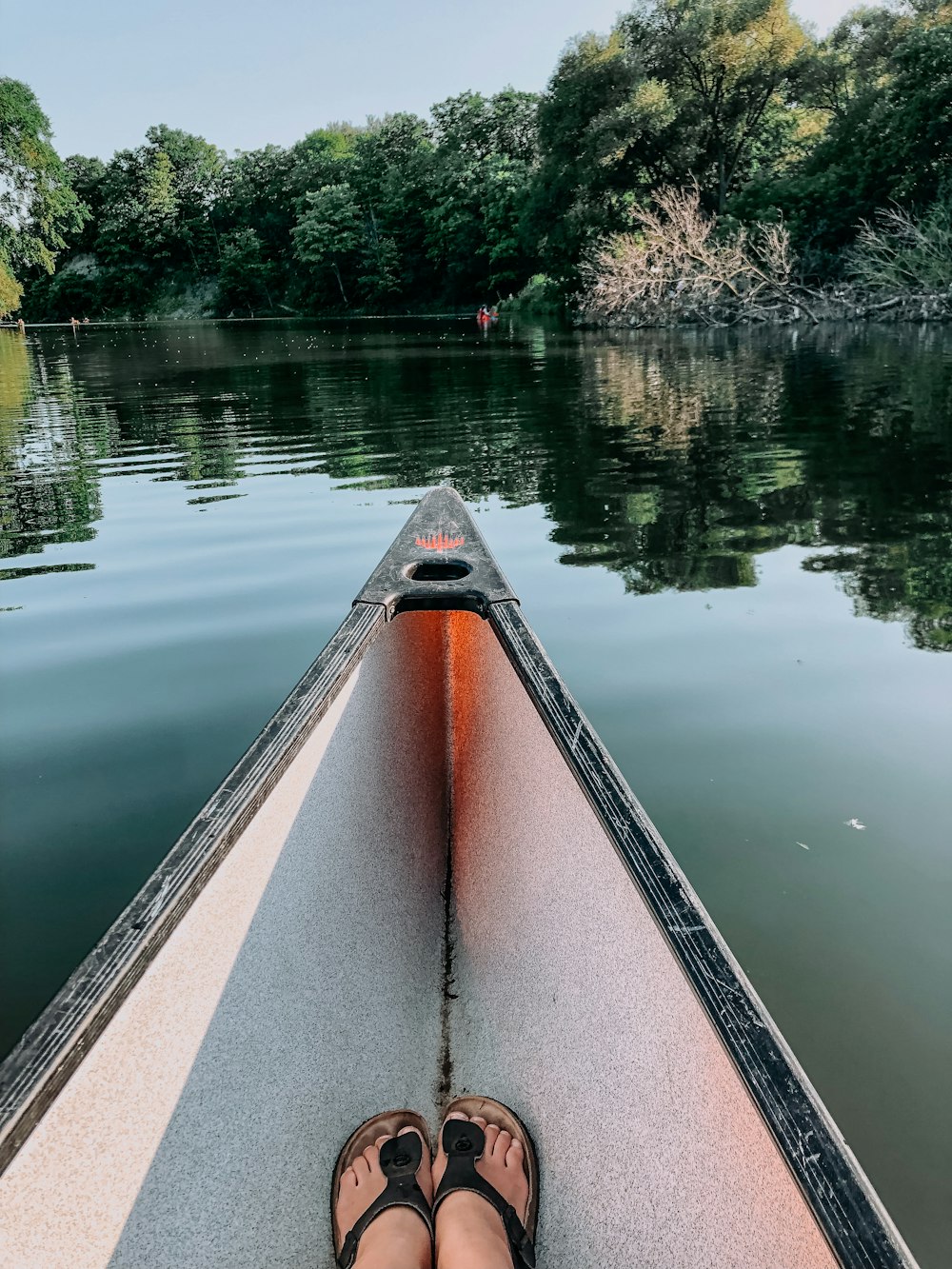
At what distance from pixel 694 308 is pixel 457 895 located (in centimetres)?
2411

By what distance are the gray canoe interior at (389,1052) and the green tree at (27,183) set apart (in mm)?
39710

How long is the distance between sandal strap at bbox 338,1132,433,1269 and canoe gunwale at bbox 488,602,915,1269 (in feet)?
2.19

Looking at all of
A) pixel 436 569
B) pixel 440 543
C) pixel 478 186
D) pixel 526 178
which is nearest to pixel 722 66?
pixel 526 178

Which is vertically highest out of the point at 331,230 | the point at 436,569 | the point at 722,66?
the point at 722,66

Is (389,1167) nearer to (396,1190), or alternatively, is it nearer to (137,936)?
(396,1190)

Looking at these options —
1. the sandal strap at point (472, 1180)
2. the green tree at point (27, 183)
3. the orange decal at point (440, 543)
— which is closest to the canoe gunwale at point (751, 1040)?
the sandal strap at point (472, 1180)

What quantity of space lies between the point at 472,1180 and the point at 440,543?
263cm

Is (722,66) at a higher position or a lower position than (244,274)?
higher

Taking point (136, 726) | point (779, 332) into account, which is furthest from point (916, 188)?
point (136, 726)

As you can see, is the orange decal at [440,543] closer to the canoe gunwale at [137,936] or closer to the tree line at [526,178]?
the canoe gunwale at [137,936]

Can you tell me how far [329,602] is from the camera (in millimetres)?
5062

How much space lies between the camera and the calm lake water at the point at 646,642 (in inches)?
88.8

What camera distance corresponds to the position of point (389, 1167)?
1614 mm

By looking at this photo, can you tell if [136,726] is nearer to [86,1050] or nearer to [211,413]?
[86,1050]
